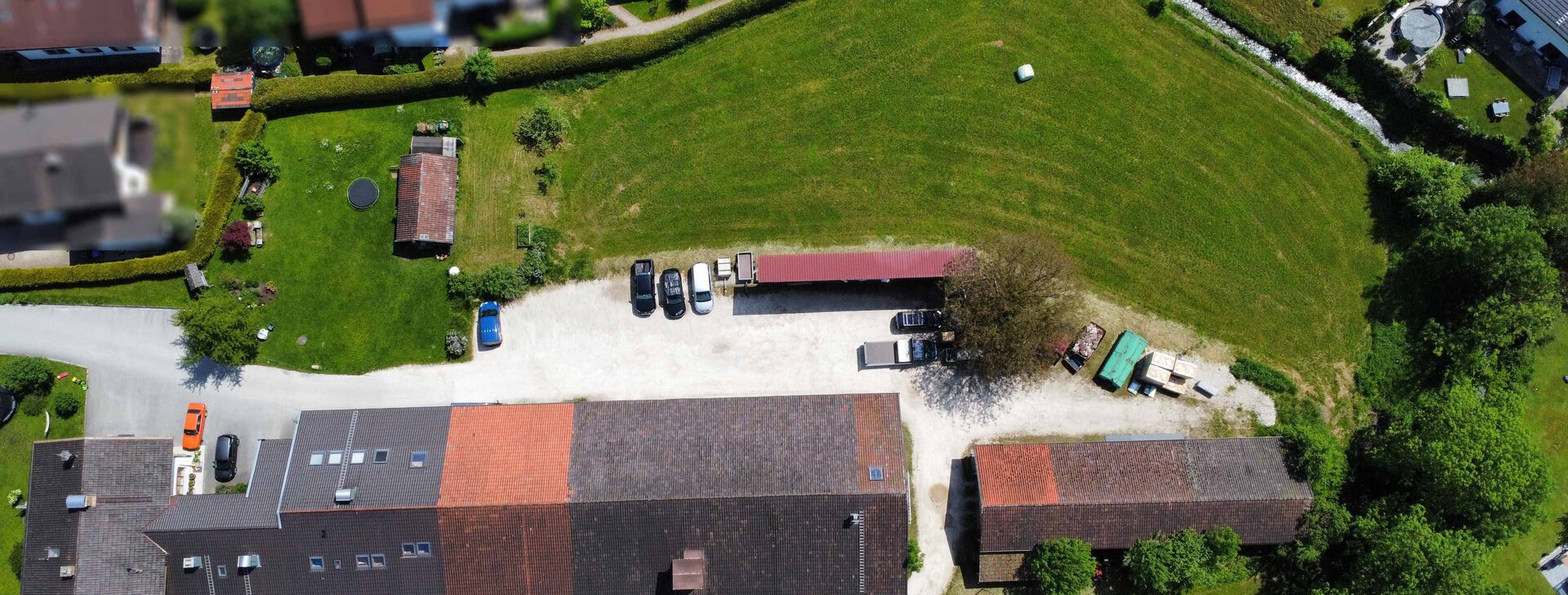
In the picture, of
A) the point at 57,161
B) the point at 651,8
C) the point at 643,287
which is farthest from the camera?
the point at 651,8

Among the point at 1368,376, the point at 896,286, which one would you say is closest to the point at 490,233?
the point at 896,286

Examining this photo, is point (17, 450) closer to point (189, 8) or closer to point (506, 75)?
point (189, 8)

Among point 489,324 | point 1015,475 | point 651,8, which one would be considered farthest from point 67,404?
point 1015,475

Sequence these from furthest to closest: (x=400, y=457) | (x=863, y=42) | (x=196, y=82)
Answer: (x=863, y=42) → (x=196, y=82) → (x=400, y=457)

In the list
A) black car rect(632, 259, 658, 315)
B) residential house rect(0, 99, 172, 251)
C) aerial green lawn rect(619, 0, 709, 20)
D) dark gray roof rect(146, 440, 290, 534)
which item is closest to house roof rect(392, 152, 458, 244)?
black car rect(632, 259, 658, 315)

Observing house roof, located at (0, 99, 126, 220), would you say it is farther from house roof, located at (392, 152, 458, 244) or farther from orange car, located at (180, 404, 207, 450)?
orange car, located at (180, 404, 207, 450)

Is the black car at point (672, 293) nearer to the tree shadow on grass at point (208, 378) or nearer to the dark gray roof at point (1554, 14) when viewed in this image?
the tree shadow on grass at point (208, 378)

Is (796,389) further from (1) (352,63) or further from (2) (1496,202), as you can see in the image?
(2) (1496,202)
